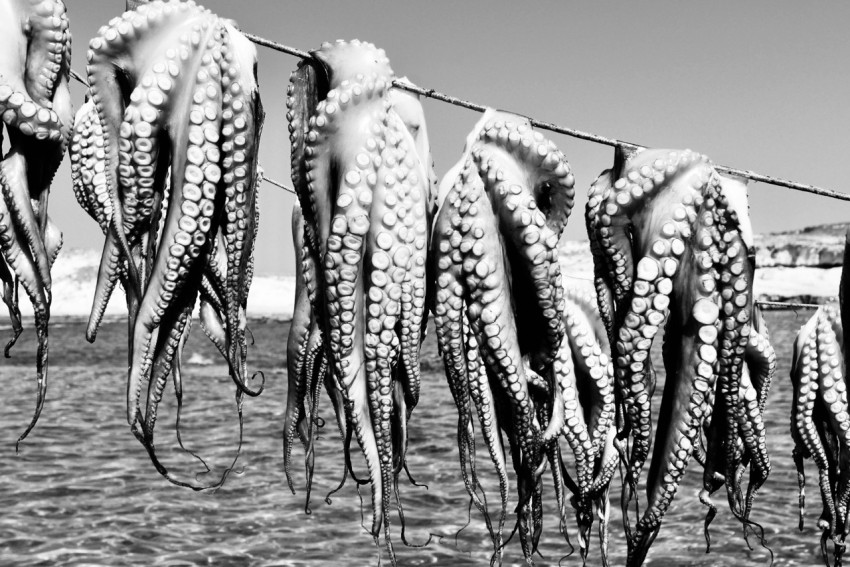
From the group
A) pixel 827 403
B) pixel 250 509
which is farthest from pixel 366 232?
pixel 250 509

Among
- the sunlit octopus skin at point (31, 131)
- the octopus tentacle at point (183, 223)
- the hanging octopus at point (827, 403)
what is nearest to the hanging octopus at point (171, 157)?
the octopus tentacle at point (183, 223)

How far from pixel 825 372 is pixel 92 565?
634 centimetres

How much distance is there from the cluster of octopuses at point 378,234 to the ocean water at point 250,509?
2676 millimetres

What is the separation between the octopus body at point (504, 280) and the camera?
2.71 m

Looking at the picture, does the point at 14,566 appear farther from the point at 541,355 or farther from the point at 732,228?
the point at 732,228

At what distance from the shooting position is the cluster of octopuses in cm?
262

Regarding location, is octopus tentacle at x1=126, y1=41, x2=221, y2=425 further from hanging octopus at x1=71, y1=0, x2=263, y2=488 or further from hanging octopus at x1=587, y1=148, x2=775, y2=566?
hanging octopus at x1=587, y1=148, x2=775, y2=566

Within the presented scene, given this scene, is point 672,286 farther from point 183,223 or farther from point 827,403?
point 827,403

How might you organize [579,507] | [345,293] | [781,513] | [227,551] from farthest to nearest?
[781,513]
[227,551]
[579,507]
[345,293]

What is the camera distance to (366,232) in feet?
8.69

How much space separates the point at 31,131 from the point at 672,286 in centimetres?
202

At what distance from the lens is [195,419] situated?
1655 centimetres

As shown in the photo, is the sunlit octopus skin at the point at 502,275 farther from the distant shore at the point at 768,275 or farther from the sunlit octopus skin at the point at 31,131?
the distant shore at the point at 768,275

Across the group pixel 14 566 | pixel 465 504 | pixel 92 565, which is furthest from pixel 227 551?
pixel 465 504
